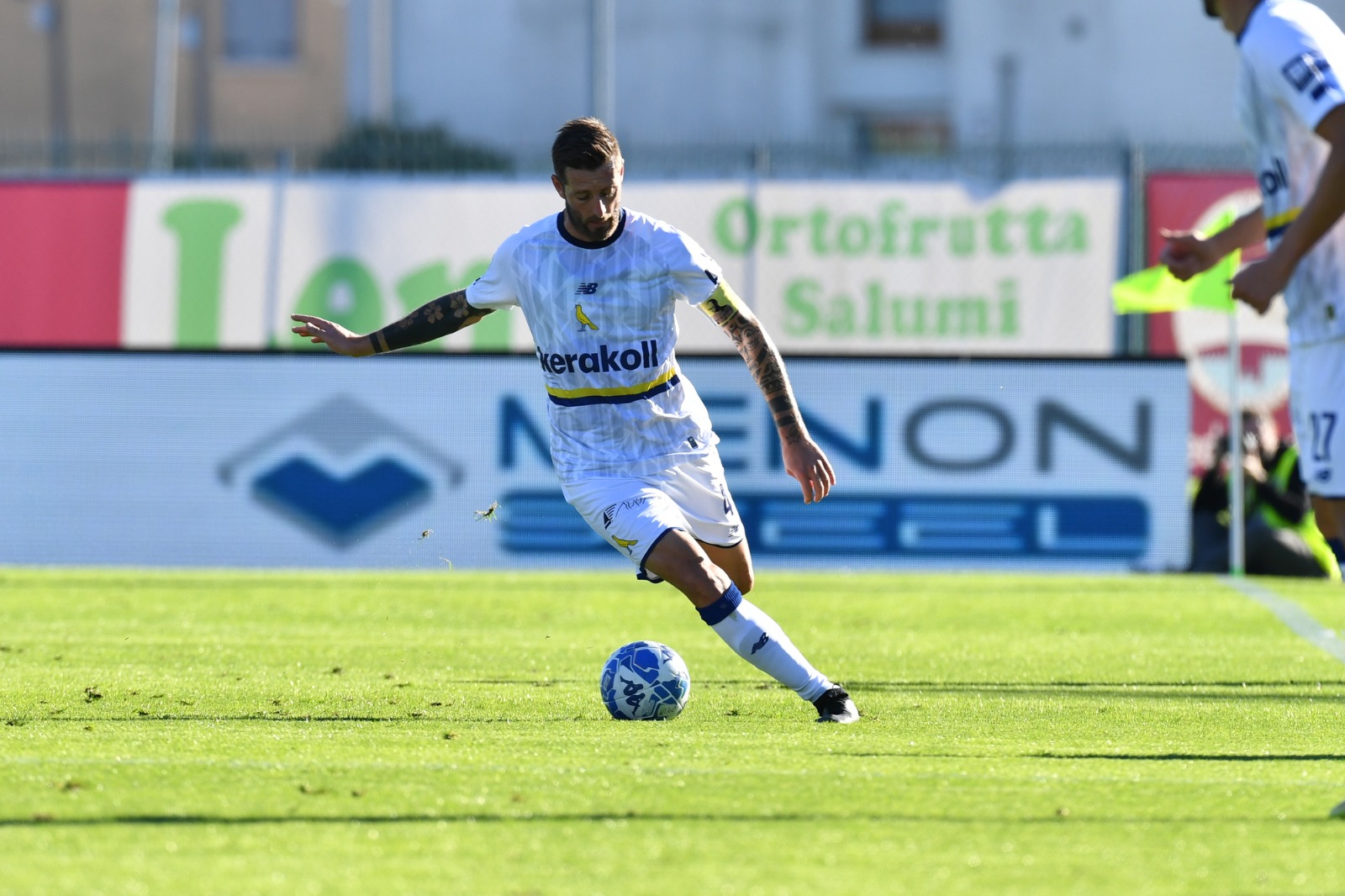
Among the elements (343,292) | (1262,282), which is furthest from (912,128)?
(1262,282)

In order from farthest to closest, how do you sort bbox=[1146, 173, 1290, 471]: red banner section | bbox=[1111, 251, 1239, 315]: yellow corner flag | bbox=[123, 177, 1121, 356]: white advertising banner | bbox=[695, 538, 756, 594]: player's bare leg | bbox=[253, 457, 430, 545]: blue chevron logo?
bbox=[123, 177, 1121, 356]: white advertising banner
bbox=[1146, 173, 1290, 471]: red banner section
bbox=[253, 457, 430, 545]: blue chevron logo
bbox=[1111, 251, 1239, 315]: yellow corner flag
bbox=[695, 538, 756, 594]: player's bare leg

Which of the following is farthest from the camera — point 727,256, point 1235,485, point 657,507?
point 727,256

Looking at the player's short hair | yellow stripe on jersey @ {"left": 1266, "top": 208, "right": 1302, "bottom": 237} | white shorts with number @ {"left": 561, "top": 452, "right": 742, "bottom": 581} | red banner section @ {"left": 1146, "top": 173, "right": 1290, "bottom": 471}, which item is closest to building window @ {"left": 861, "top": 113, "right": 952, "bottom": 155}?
red banner section @ {"left": 1146, "top": 173, "right": 1290, "bottom": 471}

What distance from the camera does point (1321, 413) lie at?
4.53 metres

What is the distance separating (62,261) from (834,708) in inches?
614

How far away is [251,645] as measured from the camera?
30.5 feet

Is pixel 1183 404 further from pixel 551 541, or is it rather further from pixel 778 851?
pixel 778 851

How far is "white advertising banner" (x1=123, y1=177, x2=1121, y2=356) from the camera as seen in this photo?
1908 centimetres

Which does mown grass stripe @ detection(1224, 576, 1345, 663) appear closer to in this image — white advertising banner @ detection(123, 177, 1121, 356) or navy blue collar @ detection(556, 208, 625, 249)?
navy blue collar @ detection(556, 208, 625, 249)

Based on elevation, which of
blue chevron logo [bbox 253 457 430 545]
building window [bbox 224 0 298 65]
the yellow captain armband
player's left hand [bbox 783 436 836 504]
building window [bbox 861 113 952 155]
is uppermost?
building window [bbox 224 0 298 65]

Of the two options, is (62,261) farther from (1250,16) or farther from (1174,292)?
(1250,16)

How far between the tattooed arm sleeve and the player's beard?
401 millimetres

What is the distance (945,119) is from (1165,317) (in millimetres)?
18184

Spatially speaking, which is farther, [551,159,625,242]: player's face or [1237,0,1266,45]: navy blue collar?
[551,159,625,242]: player's face
